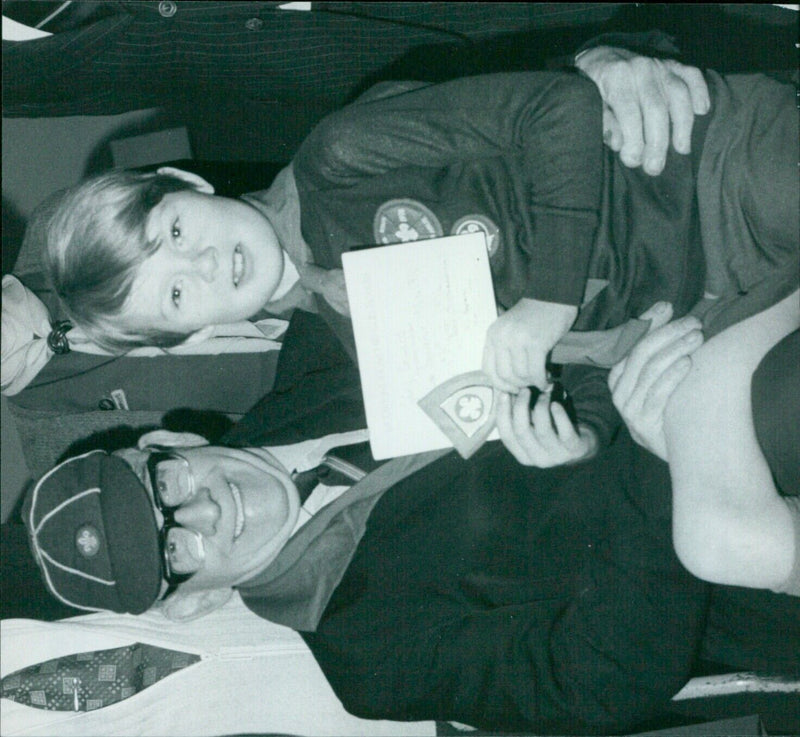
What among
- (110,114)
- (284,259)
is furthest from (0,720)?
(110,114)

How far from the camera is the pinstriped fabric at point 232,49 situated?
1.17 m

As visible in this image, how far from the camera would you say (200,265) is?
1.16 m

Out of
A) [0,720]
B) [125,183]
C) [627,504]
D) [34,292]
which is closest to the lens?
[627,504]

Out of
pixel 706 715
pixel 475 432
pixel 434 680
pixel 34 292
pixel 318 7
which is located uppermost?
pixel 318 7

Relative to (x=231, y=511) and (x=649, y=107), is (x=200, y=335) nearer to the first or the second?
(x=231, y=511)

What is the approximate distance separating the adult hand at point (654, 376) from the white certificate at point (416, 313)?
0.23m

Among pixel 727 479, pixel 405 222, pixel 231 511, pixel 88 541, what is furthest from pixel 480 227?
pixel 88 541

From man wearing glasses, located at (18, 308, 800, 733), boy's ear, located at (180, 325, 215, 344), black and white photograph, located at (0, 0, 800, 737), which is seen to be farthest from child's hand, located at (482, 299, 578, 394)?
boy's ear, located at (180, 325, 215, 344)

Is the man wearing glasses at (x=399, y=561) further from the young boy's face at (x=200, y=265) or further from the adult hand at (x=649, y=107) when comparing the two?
the adult hand at (x=649, y=107)

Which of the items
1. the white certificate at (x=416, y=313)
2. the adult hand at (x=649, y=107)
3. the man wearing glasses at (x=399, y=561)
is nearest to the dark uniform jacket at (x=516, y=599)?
the man wearing glasses at (x=399, y=561)

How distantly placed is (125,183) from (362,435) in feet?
2.00

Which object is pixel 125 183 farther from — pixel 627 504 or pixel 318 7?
pixel 627 504

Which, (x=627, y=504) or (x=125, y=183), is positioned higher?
(x=125, y=183)

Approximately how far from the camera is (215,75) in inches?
53.7
